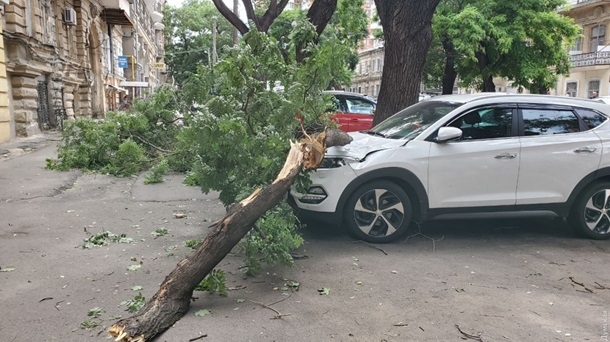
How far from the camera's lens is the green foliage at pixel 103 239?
5491 millimetres

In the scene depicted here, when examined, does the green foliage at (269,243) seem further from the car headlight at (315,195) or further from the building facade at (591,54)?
the building facade at (591,54)

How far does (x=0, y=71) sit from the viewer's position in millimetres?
14219

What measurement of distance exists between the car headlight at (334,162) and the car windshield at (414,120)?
0.84m

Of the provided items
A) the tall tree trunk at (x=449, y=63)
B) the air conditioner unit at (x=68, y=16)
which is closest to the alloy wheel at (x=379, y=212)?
the air conditioner unit at (x=68, y=16)

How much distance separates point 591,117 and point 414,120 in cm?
220

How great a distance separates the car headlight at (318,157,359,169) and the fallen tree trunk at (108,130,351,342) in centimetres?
79

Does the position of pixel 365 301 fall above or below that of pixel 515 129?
below

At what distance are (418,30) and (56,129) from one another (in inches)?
648

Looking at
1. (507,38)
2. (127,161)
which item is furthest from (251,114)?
(507,38)

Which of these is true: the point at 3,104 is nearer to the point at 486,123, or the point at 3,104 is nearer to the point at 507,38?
the point at 486,123

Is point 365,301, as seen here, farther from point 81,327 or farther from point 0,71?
point 0,71

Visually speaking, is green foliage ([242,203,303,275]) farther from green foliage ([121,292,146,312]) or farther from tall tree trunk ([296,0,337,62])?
tall tree trunk ([296,0,337,62])

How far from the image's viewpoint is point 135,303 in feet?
12.5

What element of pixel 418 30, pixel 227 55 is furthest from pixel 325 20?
pixel 227 55
